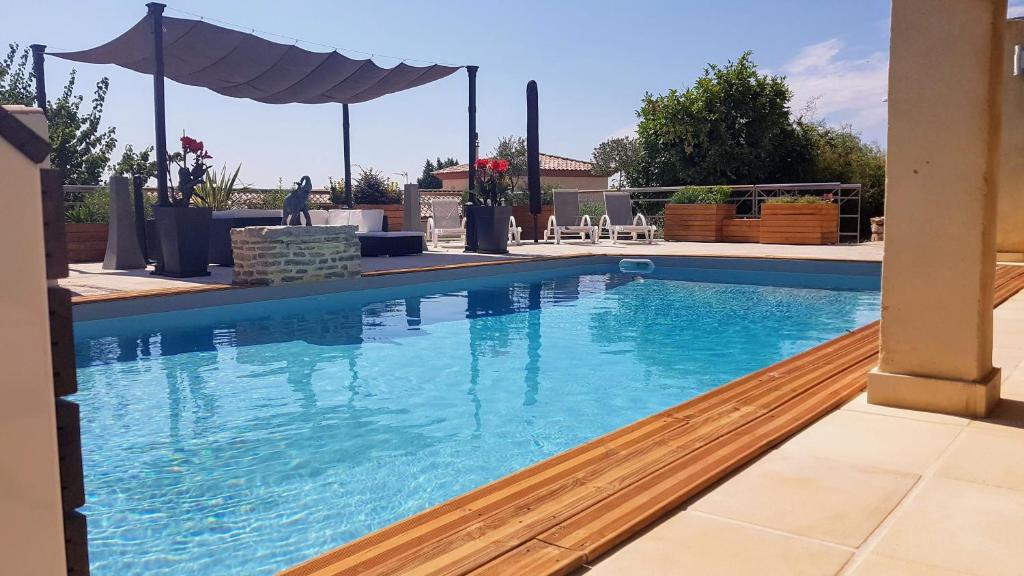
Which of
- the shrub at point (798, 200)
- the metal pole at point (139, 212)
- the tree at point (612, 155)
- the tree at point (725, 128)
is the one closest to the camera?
the metal pole at point (139, 212)

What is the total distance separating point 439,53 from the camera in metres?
11.7

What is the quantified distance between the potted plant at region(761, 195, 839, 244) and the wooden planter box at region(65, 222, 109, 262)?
10318 millimetres

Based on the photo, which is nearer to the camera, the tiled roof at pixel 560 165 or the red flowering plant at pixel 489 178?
the red flowering plant at pixel 489 178

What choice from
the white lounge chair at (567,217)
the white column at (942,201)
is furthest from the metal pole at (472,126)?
the white column at (942,201)

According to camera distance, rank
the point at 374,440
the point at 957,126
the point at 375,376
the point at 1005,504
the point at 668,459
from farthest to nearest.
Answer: the point at 375,376, the point at 374,440, the point at 957,126, the point at 668,459, the point at 1005,504

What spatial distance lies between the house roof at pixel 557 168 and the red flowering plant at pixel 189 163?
98.6 ft

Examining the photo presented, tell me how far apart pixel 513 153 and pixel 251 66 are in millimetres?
30962

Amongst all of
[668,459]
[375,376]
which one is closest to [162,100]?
[375,376]

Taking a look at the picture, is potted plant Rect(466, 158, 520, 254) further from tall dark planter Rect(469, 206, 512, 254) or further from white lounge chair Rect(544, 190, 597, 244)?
white lounge chair Rect(544, 190, 597, 244)

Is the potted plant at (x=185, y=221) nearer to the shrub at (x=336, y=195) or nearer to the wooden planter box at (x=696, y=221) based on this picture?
the shrub at (x=336, y=195)

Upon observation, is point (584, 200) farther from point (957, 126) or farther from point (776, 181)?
point (957, 126)

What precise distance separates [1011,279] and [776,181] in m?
13.1

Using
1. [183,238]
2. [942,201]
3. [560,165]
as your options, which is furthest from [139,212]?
[560,165]

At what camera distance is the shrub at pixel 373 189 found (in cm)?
1714
